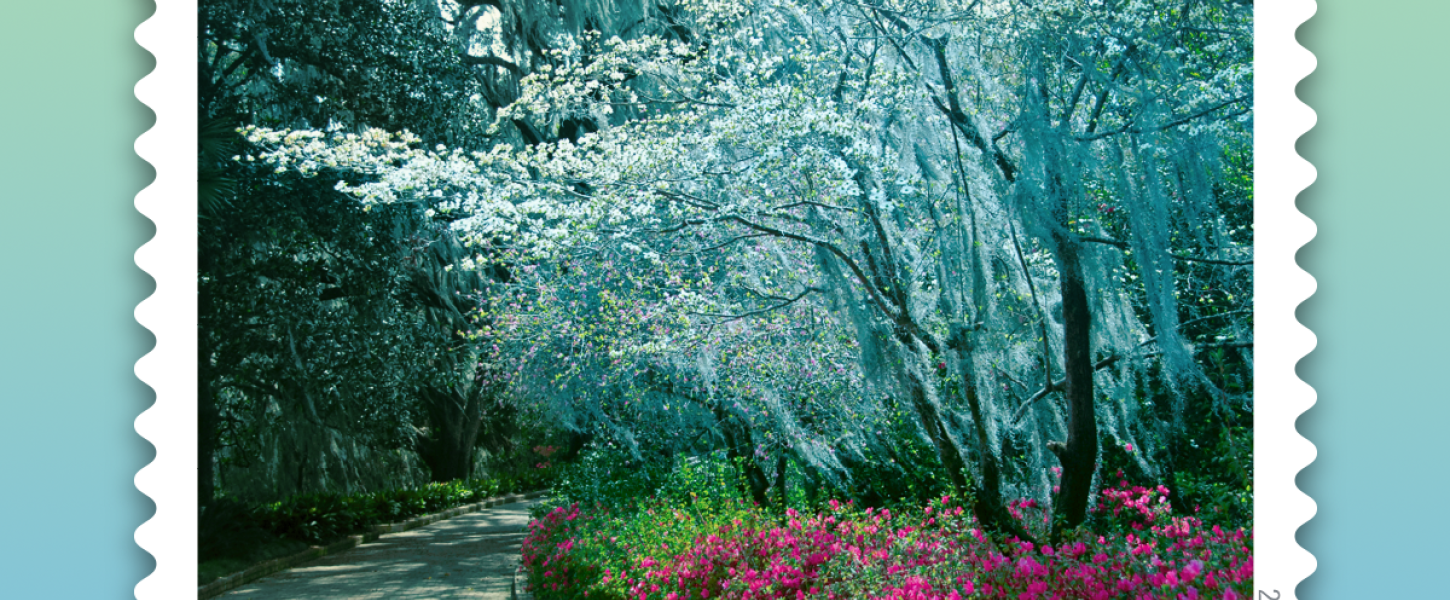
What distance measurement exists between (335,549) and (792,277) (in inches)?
186

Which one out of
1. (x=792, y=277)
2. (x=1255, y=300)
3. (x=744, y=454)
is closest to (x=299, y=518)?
(x=744, y=454)

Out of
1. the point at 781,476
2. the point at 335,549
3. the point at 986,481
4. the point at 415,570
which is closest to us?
the point at 986,481

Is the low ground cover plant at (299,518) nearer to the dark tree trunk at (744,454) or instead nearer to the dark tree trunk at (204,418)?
the dark tree trunk at (204,418)

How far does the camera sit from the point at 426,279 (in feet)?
20.2

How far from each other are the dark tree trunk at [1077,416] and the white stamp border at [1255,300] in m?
0.52

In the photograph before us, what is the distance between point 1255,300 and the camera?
84.1 inches

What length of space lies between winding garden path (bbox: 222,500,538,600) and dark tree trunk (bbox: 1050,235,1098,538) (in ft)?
9.91

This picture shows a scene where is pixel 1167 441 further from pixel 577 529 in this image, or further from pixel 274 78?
pixel 274 78

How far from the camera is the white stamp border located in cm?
210

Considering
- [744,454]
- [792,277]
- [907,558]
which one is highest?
[792,277]

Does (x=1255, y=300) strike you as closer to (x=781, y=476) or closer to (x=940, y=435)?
(x=940, y=435)

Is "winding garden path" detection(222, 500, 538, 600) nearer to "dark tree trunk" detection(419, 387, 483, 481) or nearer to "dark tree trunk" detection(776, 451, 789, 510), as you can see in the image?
"dark tree trunk" detection(419, 387, 483, 481)
